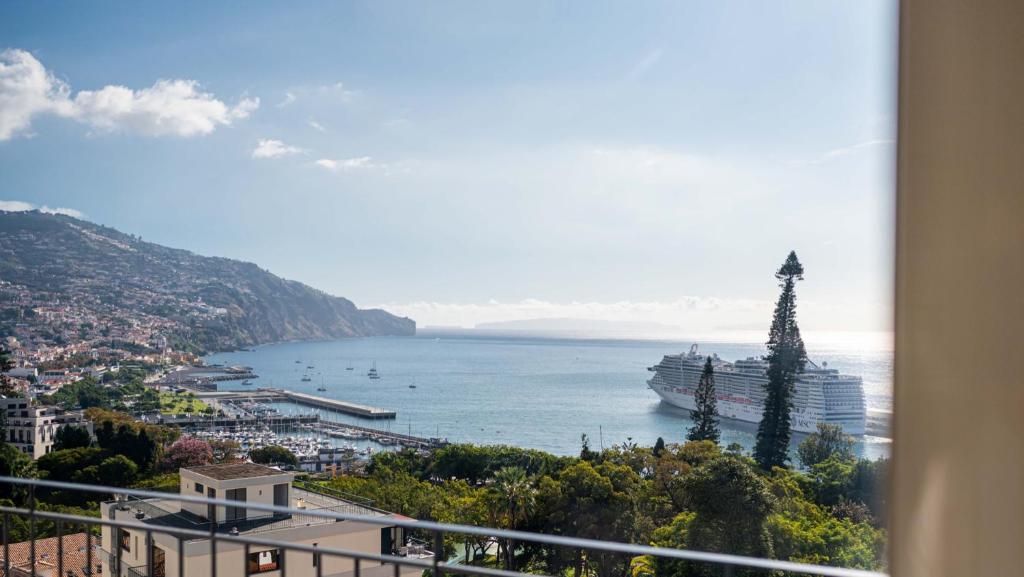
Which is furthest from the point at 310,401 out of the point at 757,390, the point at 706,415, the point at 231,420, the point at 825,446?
the point at 825,446

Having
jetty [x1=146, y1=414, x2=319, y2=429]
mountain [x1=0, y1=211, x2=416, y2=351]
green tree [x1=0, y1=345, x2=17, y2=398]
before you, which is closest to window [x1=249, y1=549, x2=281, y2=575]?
green tree [x1=0, y1=345, x2=17, y2=398]

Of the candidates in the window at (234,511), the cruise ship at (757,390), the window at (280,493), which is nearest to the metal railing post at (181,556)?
the window at (234,511)

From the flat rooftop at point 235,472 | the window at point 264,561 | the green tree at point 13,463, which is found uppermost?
the flat rooftop at point 235,472

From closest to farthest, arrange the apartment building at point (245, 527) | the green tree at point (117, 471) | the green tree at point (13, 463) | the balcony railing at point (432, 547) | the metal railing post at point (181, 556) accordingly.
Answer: the balcony railing at point (432, 547), the metal railing post at point (181, 556), the apartment building at point (245, 527), the green tree at point (13, 463), the green tree at point (117, 471)

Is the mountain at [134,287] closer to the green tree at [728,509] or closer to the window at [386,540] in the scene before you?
the window at [386,540]

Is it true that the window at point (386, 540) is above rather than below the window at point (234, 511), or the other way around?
below

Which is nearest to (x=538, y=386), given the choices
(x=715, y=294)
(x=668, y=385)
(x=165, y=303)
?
(x=668, y=385)

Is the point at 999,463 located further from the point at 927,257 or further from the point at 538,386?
the point at 538,386
